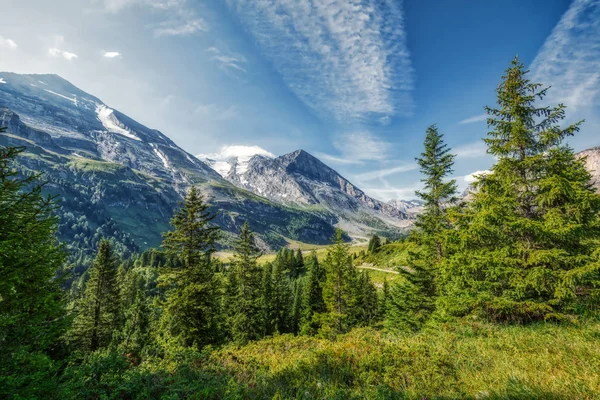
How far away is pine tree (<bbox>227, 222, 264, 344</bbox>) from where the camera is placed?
29859mm

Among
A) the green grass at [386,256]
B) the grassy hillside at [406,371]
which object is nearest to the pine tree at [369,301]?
the green grass at [386,256]

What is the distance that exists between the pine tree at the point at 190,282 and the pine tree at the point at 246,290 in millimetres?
7514

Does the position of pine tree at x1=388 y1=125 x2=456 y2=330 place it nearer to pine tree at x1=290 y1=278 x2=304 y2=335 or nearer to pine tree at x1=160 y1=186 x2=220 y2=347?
pine tree at x1=160 y1=186 x2=220 y2=347

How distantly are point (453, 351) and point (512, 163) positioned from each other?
9697mm

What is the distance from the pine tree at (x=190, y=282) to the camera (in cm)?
2012

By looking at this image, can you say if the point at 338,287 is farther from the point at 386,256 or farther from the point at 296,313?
the point at 386,256

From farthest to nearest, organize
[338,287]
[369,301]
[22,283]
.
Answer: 1. [369,301]
2. [338,287]
3. [22,283]

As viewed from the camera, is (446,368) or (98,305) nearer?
(446,368)

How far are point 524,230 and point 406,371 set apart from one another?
9180mm

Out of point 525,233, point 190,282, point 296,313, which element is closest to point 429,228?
point 525,233

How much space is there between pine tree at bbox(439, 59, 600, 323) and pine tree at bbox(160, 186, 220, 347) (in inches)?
667

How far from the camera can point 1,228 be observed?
286 inches

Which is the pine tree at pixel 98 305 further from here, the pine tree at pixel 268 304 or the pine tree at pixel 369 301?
the pine tree at pixel 369 301

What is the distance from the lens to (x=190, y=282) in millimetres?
20922
